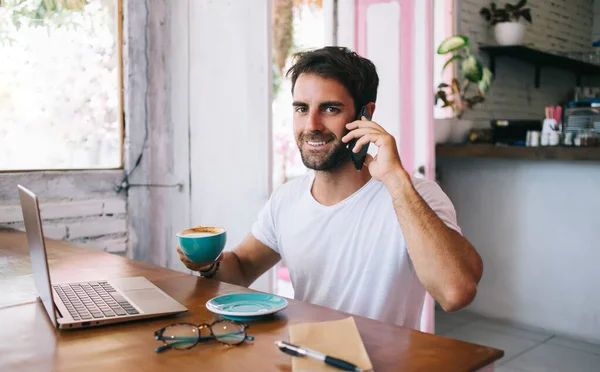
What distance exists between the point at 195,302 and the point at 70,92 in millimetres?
2008

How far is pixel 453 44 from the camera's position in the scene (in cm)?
394

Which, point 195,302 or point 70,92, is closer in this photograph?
point 195,302

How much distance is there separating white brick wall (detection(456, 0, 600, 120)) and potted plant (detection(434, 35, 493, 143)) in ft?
0.97

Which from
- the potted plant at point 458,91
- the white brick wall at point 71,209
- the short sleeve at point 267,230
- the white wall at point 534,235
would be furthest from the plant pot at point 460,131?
the short sleeve at point 267,230

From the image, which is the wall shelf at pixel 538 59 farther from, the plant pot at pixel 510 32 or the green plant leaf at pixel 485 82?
the green plant leaf at pixel 485 82

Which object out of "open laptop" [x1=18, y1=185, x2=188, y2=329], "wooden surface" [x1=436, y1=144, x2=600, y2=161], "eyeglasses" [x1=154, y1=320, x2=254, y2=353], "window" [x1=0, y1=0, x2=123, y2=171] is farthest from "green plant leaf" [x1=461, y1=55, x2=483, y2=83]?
"eyeglasses" [x1=154, y1=320, x2=254, y2=353]

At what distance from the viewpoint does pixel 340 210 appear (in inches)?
66.1

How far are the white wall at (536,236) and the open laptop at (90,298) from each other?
2805 mm

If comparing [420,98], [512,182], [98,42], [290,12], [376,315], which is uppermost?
[290,12]

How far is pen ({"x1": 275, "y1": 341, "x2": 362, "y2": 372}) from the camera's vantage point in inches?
34.7

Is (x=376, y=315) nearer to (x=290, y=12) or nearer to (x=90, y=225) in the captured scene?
(x=90, y=225)

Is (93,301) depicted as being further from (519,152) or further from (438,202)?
(519,152)

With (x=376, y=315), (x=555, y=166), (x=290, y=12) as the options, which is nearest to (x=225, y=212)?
(x=376, y=315)

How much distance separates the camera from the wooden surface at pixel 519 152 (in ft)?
10.2
